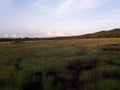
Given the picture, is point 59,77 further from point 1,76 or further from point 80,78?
point 1,76

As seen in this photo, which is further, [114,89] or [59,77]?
[59,77]

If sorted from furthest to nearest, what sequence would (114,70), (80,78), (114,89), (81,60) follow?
(81,60) → (114,70) → (80,78) → (114,89)

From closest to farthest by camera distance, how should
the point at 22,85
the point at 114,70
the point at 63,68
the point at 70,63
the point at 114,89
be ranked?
the point at 114,89 < the point at 22,85 < the point at 114,70 < the point at 63,68 < the point at 70,63

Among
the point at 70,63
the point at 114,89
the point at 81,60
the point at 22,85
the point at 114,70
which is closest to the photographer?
the point at 114,89

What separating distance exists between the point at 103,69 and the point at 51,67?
3.70 meters

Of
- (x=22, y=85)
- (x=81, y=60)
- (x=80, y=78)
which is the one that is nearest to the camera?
(x=22, y=85)

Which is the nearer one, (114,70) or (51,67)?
(114,70)

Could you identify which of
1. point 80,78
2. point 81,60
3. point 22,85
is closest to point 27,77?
point 22,85

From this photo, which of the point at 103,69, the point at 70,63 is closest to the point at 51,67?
the point at 70,63

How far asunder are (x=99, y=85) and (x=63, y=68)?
541 cm

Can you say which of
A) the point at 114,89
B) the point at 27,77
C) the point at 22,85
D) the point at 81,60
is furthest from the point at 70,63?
the point at 114,89

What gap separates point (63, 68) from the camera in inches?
605

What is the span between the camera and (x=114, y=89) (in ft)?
32.1

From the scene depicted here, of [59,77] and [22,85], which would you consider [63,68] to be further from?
[22,85]
